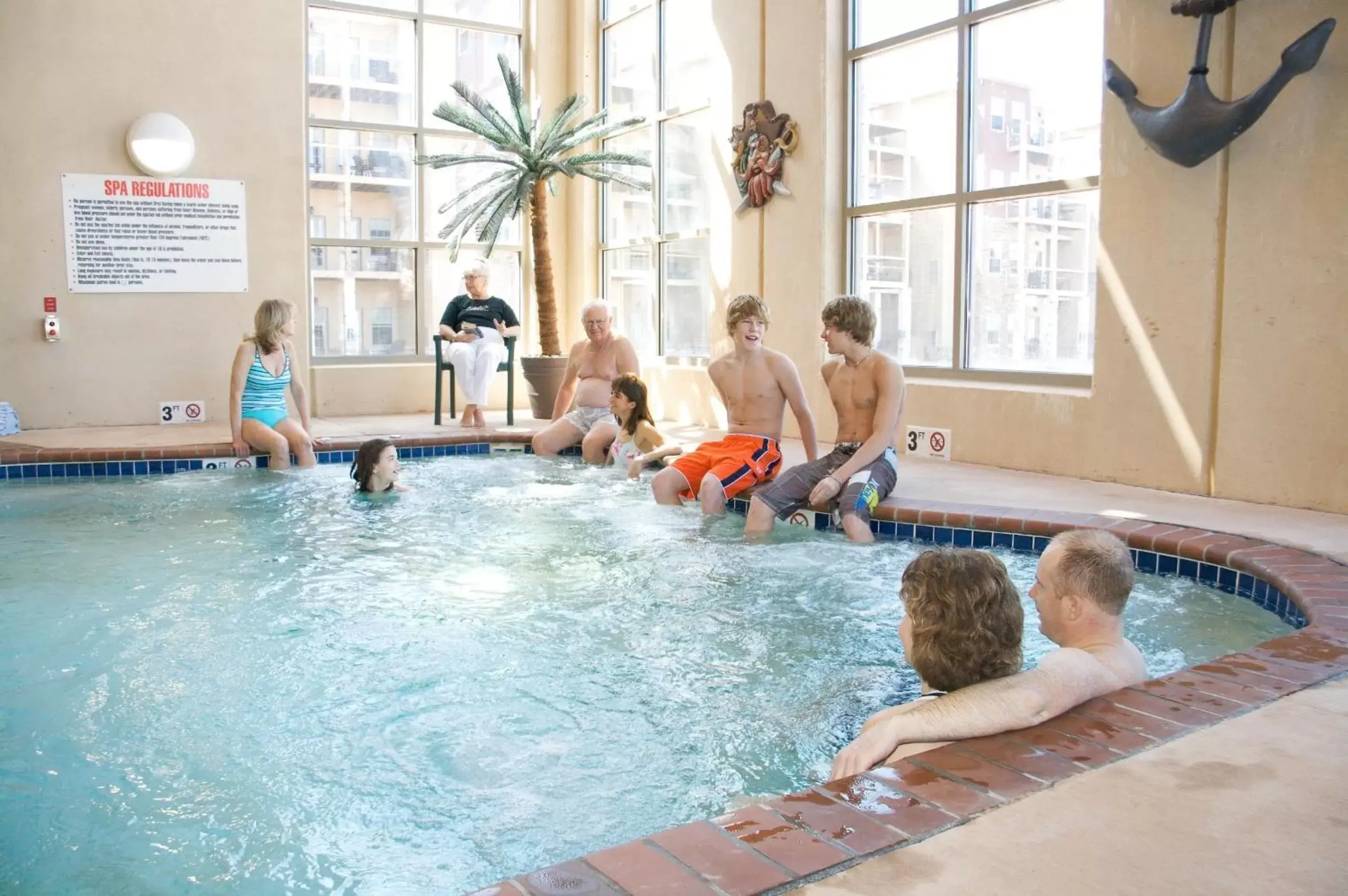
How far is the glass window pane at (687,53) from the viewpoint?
7887mm

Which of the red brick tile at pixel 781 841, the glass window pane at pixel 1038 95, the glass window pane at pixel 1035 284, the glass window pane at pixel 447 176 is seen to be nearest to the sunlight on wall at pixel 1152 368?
the glass window pane at pixel 1035 284

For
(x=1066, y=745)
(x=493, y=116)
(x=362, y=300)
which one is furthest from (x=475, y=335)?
(x=1066, y=745)

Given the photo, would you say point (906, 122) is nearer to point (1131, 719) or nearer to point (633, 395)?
point (633, 395)

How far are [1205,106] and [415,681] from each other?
3.84 metres

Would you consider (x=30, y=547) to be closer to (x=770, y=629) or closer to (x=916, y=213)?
(x=770, y=629)

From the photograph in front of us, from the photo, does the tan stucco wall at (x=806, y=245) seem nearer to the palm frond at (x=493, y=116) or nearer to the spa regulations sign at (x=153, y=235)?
the spa regulations sign at (x=153, y=235)

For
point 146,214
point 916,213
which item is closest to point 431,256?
point 146,214

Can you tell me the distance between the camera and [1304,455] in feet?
14.2

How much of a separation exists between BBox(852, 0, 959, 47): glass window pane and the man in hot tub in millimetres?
4793

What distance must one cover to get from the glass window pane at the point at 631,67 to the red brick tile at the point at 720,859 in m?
7.87

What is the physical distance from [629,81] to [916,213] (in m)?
3.77

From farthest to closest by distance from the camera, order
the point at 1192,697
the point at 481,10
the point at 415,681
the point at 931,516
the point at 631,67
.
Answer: the point at 481,10
the point at 631,67
the point at 931,516
the point at 415,681
the point at 1192,697

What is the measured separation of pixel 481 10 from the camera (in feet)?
30.8

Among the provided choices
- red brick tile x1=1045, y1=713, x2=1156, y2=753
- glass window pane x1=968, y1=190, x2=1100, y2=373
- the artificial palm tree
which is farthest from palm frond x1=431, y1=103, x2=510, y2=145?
red brick tile x1=1045, y1=713, x2=1156, y2=753
